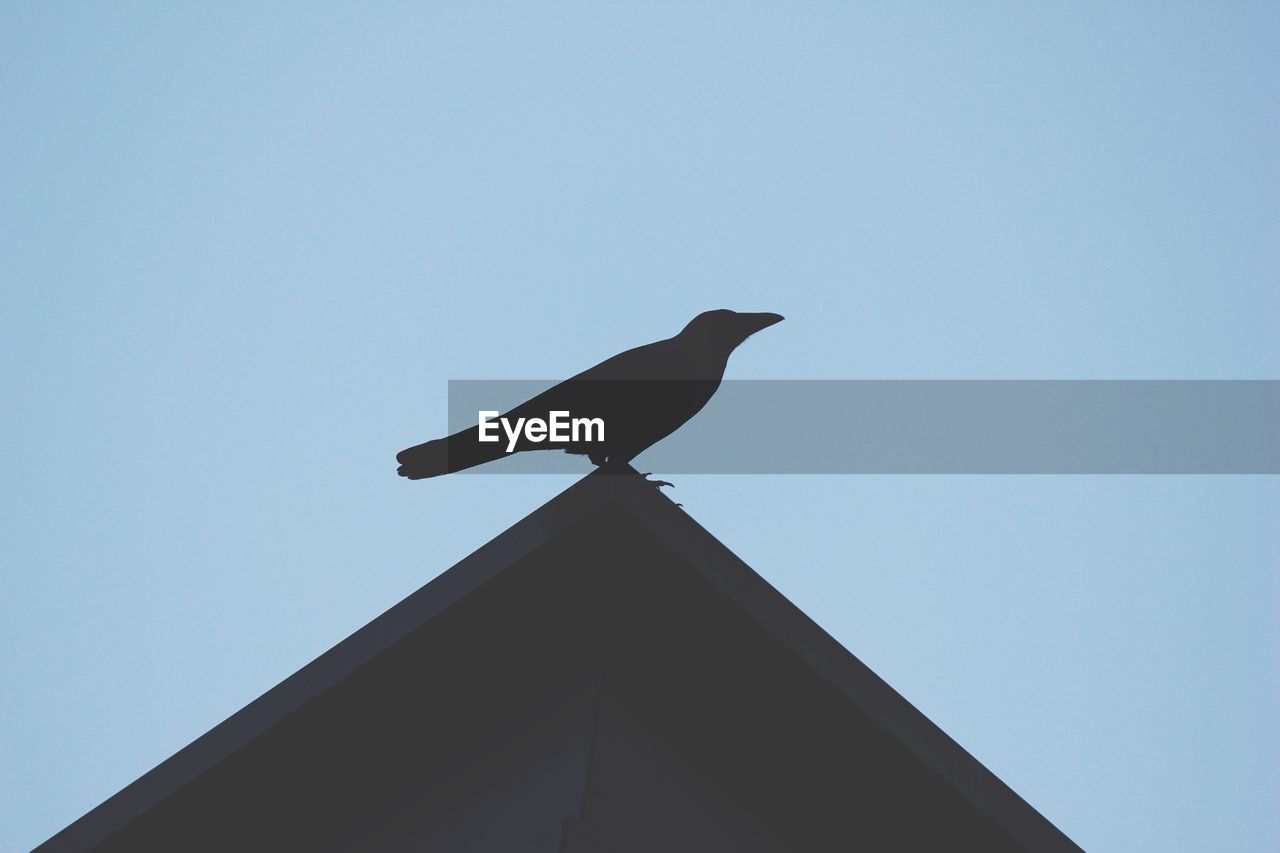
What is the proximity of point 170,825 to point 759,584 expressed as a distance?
2096 mm

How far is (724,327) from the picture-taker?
528cm

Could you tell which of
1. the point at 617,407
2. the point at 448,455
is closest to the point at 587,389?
the point at 617,407

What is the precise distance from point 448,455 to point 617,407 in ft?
2.35

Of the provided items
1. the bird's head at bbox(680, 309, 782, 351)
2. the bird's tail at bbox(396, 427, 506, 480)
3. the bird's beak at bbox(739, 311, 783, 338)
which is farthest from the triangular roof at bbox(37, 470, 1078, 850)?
the bird's beak at bbox(739, 311, 783, 338)

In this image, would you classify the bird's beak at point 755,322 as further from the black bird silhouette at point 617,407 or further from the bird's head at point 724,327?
the black bird silhouette at point 617,407

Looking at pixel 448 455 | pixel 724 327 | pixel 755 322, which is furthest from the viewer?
pixel 755 322

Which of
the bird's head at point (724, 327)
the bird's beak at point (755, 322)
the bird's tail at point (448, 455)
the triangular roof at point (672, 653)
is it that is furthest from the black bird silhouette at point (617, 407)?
the triangular roof at point (672, 653)

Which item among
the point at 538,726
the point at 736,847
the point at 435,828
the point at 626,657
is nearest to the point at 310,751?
the point at 435,828

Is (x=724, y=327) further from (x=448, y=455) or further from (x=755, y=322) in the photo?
(x=448, y=455)

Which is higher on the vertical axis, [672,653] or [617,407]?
[617,407]

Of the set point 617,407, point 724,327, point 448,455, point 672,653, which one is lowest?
point 672,653

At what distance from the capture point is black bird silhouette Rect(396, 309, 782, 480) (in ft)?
14.9

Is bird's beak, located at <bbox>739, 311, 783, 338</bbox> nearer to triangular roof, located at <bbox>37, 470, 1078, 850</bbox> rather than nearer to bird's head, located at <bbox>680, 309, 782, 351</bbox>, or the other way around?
bird's head, located at <bbox>680, 309, 782, 351</bbox>

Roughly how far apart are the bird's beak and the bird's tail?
1455mm
